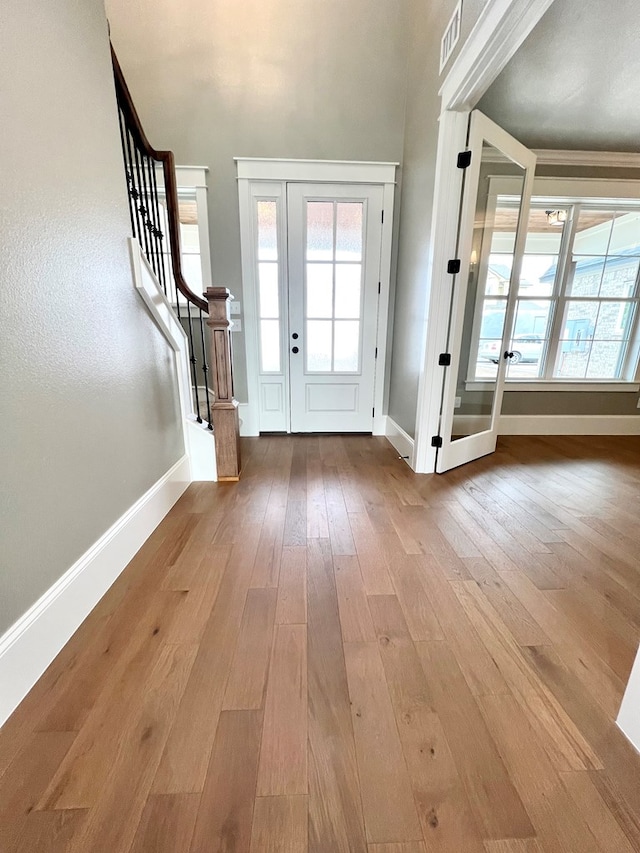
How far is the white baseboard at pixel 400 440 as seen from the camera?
113 inches

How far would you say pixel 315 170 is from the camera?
3.10 meters

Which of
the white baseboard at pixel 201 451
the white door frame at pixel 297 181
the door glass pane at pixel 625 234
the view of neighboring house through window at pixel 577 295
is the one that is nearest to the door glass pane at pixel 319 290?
the white door frame at pixel 297 181

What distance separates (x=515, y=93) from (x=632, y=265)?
209 cm

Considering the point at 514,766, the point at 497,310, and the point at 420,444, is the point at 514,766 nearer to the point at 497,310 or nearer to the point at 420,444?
the point at 420,444

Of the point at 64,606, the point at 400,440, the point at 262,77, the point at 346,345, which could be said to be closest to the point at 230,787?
the point at 64,606

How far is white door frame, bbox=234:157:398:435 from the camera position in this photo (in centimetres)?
308

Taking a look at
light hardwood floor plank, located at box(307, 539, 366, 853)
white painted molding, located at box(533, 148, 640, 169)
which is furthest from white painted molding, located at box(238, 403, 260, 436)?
white painted molding, located at box(533, 148, 640, 169)

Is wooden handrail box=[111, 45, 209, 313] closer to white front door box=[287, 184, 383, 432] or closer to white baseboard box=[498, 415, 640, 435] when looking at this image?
white front door box=[287, 184, 383, 432]

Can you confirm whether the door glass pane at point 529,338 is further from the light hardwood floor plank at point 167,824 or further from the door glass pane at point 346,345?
the light hardwood floor plank at point 167,824

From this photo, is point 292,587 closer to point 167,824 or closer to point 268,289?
point 167,824

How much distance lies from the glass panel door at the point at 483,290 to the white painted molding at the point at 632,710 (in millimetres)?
1816

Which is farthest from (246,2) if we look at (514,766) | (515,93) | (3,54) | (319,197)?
(514,766)

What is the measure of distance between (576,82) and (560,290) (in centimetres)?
163

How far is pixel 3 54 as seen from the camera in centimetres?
97
